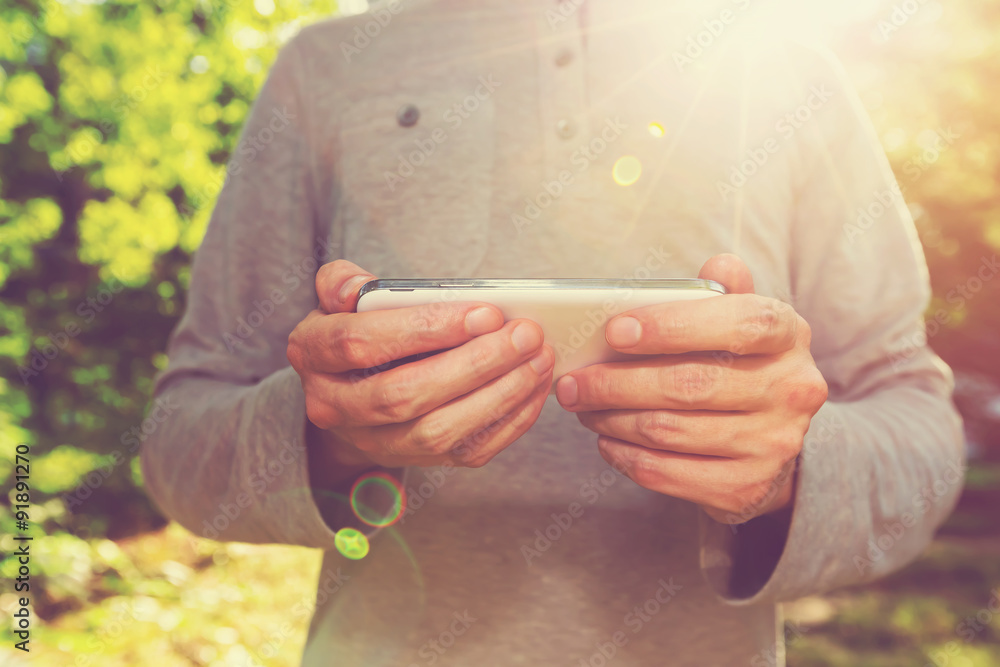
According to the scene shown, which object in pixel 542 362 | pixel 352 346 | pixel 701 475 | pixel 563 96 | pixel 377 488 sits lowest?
pixel 377 488

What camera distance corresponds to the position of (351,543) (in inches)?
57.5

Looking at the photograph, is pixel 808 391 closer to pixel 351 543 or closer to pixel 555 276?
pixel 555 276

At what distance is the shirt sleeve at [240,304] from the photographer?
1.54 m

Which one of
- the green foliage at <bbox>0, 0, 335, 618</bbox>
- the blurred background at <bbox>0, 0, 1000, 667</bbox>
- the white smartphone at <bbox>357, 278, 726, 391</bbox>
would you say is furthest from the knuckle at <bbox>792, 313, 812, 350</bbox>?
the green foliage at <bbox>0, 0, 335, 618</bbox>

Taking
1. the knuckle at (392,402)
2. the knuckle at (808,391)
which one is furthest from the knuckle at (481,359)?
the knuckle at (808,391)

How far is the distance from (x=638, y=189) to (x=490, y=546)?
0.99 meters

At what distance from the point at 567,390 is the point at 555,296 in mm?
182

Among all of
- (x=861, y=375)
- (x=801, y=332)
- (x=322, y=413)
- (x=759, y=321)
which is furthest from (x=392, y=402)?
(x=861, y=375)

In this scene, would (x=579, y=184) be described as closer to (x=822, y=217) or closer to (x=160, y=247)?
(x=822, y=217)

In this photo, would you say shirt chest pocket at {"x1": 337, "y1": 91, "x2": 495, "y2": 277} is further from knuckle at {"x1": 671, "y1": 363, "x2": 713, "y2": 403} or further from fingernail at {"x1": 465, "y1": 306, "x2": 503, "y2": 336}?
knuckle at {"x1": 671, "y1": 363, "x2": 713, "y2": 403}

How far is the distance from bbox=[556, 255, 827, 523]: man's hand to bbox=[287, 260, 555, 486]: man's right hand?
12 centimetres

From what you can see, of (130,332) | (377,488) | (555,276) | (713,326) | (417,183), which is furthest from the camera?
(130,332)

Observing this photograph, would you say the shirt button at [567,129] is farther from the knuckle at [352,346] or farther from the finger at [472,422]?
the knuckle at [352,346]

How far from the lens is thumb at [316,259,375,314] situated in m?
1.07
